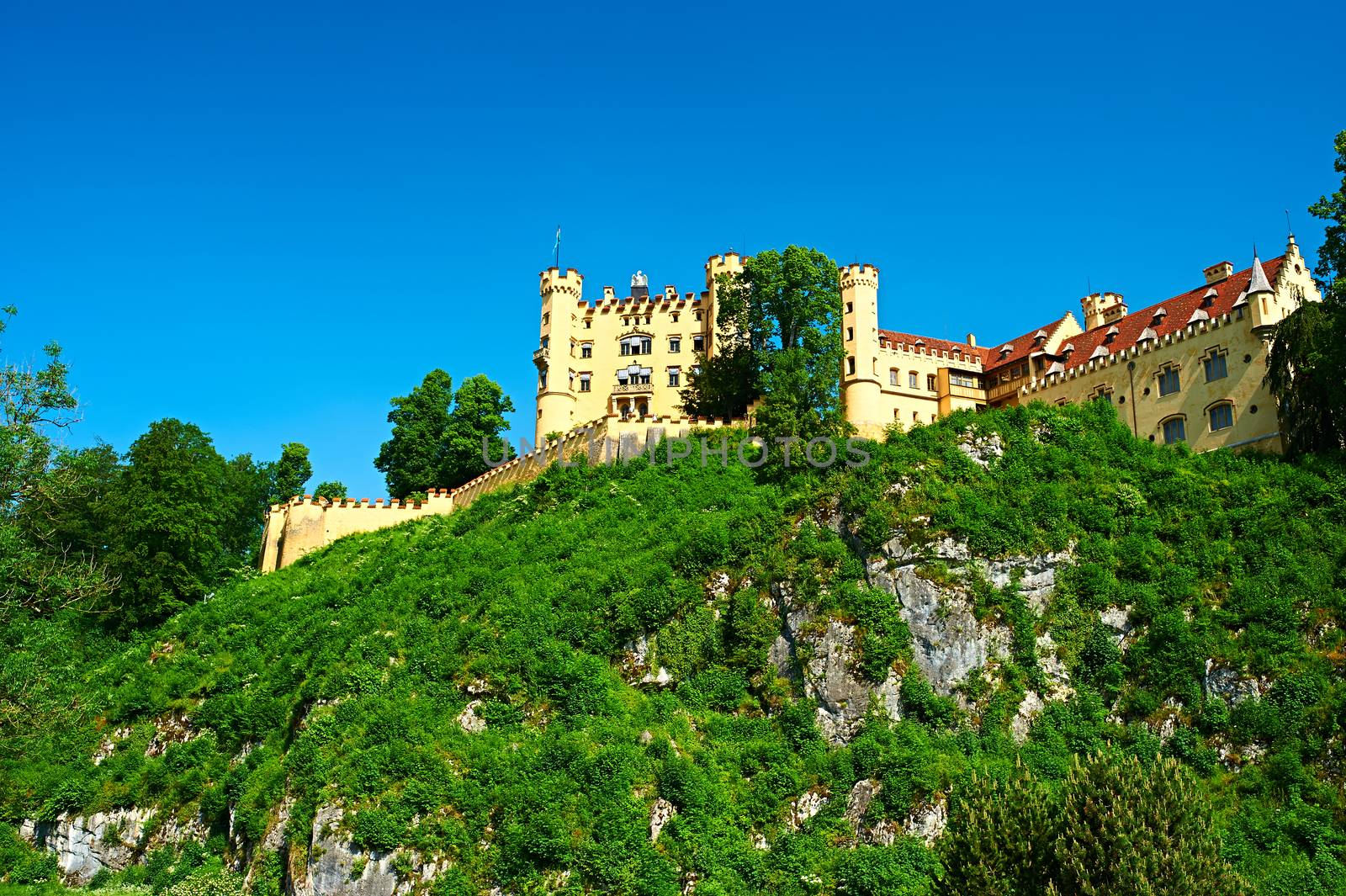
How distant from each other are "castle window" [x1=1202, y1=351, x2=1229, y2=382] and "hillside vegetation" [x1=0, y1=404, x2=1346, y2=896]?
605cm

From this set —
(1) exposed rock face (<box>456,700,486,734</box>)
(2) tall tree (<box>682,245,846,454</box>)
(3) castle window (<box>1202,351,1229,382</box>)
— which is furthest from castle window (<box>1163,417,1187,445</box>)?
(1) exposed rock face (<box>456,700,486,734</box>)

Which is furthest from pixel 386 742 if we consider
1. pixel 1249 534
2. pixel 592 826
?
pixel 1249 534

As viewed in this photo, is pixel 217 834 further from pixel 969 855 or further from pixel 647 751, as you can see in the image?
pixel 969 855

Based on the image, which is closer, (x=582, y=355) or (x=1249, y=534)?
(x=1249, y=534)

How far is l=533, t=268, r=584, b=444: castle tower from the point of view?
2891 inches

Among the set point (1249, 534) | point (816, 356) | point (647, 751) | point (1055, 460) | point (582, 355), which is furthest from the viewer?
point (582, 355)

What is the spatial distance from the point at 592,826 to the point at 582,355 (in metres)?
43.0

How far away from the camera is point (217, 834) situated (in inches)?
1764

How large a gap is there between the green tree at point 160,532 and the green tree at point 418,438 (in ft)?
45.4

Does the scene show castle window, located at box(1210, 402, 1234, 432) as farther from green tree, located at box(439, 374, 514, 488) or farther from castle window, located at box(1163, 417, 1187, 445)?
green tree, located at box(439, 374, 514, 488)

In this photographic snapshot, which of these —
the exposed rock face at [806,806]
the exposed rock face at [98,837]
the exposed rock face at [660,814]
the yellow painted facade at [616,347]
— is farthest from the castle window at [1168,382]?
the exposed rock face at [98,837]

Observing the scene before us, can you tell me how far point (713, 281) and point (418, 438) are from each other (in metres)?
20.7

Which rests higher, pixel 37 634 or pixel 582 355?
pixel 582 355

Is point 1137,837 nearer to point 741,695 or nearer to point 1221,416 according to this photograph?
point 741,695
